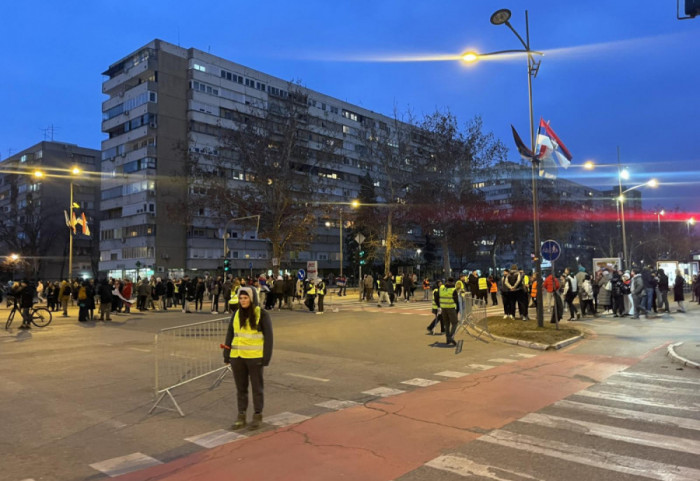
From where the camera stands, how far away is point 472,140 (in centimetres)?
4572

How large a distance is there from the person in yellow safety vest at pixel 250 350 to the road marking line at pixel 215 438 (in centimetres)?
20

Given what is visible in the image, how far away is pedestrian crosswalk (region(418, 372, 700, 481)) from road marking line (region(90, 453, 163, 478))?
2.60 metres

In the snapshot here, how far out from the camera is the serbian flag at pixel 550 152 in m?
16.6

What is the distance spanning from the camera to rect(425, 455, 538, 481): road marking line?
14.4 feet

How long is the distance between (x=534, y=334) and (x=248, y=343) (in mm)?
10012

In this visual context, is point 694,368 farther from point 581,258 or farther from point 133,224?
point 581,258

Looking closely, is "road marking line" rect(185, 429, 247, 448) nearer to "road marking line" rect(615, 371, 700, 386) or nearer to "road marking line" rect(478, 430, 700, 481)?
"road marking line" rect(478, 430, 700, 481)

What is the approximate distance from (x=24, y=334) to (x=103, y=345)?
488cm

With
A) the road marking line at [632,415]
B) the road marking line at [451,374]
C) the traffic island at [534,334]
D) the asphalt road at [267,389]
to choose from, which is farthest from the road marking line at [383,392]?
the traffic island at [534,334]

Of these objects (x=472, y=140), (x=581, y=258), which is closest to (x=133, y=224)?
(x=472, y=140)

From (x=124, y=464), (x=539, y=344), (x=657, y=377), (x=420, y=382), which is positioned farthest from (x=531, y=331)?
(x=124, y=464)

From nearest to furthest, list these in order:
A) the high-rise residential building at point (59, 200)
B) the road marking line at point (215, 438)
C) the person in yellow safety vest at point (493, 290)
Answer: the road marking line at point (215, 438) < the person in yellow safety vest at point (493, 290) < the high-rise residential building at point (59, 200)

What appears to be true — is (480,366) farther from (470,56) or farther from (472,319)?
(470,56)

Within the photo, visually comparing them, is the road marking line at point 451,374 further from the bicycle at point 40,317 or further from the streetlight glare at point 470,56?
the bicycle at point 40,317
